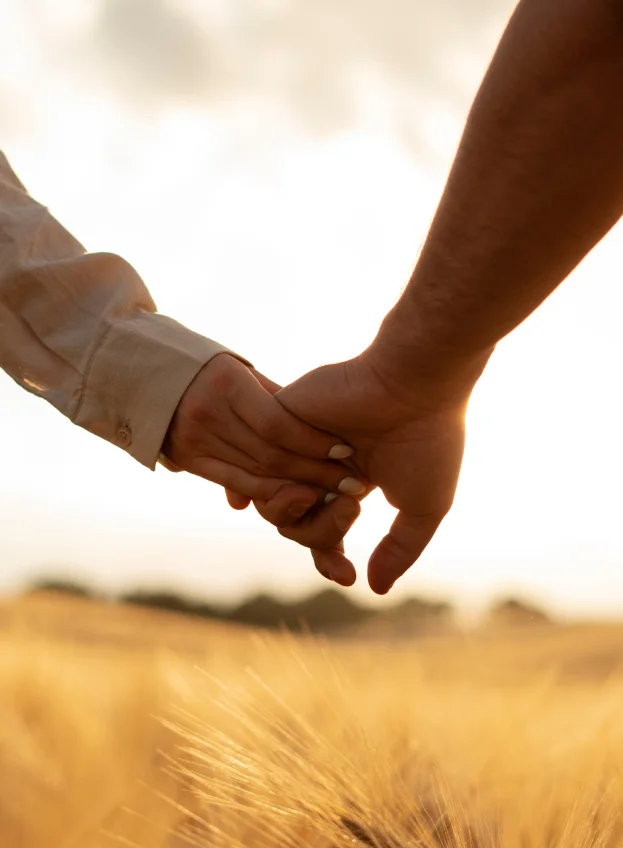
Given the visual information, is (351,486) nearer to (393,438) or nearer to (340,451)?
(340,451)

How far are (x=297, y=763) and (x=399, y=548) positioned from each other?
48 centimetres

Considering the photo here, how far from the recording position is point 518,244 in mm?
1112

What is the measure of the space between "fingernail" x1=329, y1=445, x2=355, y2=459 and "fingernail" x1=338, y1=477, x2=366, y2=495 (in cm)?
5

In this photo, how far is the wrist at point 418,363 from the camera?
4.44 ft

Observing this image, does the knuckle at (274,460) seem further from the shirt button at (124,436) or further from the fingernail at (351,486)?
the shirt button at (124,436)

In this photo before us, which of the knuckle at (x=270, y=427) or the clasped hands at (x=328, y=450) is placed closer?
the clasped hands at (x=328, y=450)

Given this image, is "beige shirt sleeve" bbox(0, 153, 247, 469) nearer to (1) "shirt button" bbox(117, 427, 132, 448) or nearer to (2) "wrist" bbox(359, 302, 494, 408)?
(1) "shirt button" bbox(117, 427, 132, 448)

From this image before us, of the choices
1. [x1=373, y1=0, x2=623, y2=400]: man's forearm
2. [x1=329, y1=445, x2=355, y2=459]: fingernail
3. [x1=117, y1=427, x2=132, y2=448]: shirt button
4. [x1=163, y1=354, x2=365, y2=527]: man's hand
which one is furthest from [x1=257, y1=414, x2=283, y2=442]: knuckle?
[x1=373, y1=0, x2=623, y2=400]: man's forearm

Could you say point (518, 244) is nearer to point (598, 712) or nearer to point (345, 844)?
point (345, 844)

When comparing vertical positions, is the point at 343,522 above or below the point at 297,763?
above

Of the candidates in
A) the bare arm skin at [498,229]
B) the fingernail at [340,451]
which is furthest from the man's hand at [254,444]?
the bare arm skin at [498,229]

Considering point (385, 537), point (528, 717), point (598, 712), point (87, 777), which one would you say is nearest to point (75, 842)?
point (87, 777)

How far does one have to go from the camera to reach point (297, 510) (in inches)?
71.2

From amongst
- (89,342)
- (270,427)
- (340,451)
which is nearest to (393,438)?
(340,451)
